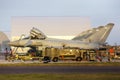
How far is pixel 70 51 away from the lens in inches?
2249

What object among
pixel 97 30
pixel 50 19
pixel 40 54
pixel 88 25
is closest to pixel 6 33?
pixel 50 19

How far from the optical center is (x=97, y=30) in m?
71.9

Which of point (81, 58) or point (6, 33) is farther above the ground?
point (6, 33)

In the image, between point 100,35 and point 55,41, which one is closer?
point 55,41

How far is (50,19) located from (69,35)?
6.33 metres

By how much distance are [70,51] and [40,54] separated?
5168 millimetres

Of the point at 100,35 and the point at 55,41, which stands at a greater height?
the point at 100,35

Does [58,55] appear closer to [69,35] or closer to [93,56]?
[93,56]

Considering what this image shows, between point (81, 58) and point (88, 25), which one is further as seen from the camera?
point (88, 25)

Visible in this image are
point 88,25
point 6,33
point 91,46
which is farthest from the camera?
point 6,33

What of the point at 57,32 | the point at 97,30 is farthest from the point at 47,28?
the point at 97,30

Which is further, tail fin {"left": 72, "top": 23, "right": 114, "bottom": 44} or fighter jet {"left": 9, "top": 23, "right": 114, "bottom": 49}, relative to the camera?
tail fin {"left": 72, "top": 23, "right": 114, "bottom": 44}

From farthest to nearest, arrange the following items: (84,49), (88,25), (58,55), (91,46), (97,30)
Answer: (88,25)
(97,30)
(91,46)
(84,49)
(58,55)

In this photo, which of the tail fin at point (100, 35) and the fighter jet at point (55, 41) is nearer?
the fighter jet at point (55, 41)
